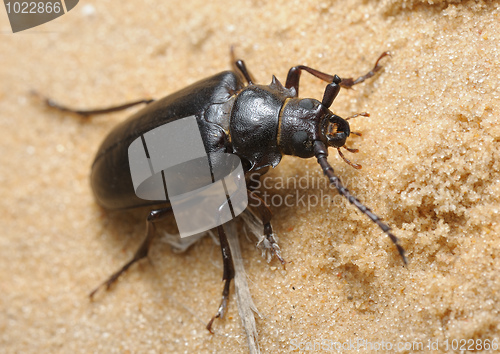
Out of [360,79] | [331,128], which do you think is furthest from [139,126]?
[360,79]

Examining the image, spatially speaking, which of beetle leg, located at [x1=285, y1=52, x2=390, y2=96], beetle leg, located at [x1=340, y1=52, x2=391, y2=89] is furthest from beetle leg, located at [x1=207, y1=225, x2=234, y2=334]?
beetle leg, located at [x1=340, y1=52, x2=391, y2=89]

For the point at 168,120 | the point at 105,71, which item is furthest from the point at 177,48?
the point at 168,120

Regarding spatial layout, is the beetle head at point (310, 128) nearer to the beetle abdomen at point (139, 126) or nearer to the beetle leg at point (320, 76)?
the beetle leg at point (320, 76)

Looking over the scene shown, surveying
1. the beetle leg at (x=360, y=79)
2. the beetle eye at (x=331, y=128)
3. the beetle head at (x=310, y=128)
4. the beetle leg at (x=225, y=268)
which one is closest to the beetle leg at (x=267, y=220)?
the beetle leg at (x=225, y=268)

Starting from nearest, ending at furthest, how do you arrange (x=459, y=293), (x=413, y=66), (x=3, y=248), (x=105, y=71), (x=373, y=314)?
(x=459, y=293) < (x=373, y=314) < (x=413, y=66) < (x=3, y=248) < (x=105, y=71)

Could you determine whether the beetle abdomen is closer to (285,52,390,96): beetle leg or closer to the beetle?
the beetle

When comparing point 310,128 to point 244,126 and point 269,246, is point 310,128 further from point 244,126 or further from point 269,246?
point 269,246

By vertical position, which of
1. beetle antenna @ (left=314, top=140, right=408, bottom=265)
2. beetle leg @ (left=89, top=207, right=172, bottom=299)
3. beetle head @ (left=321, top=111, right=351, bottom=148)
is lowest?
beetle leg @ (left=89, top=207, right=172, bottom=299)

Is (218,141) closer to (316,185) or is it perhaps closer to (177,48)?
(316,185)
